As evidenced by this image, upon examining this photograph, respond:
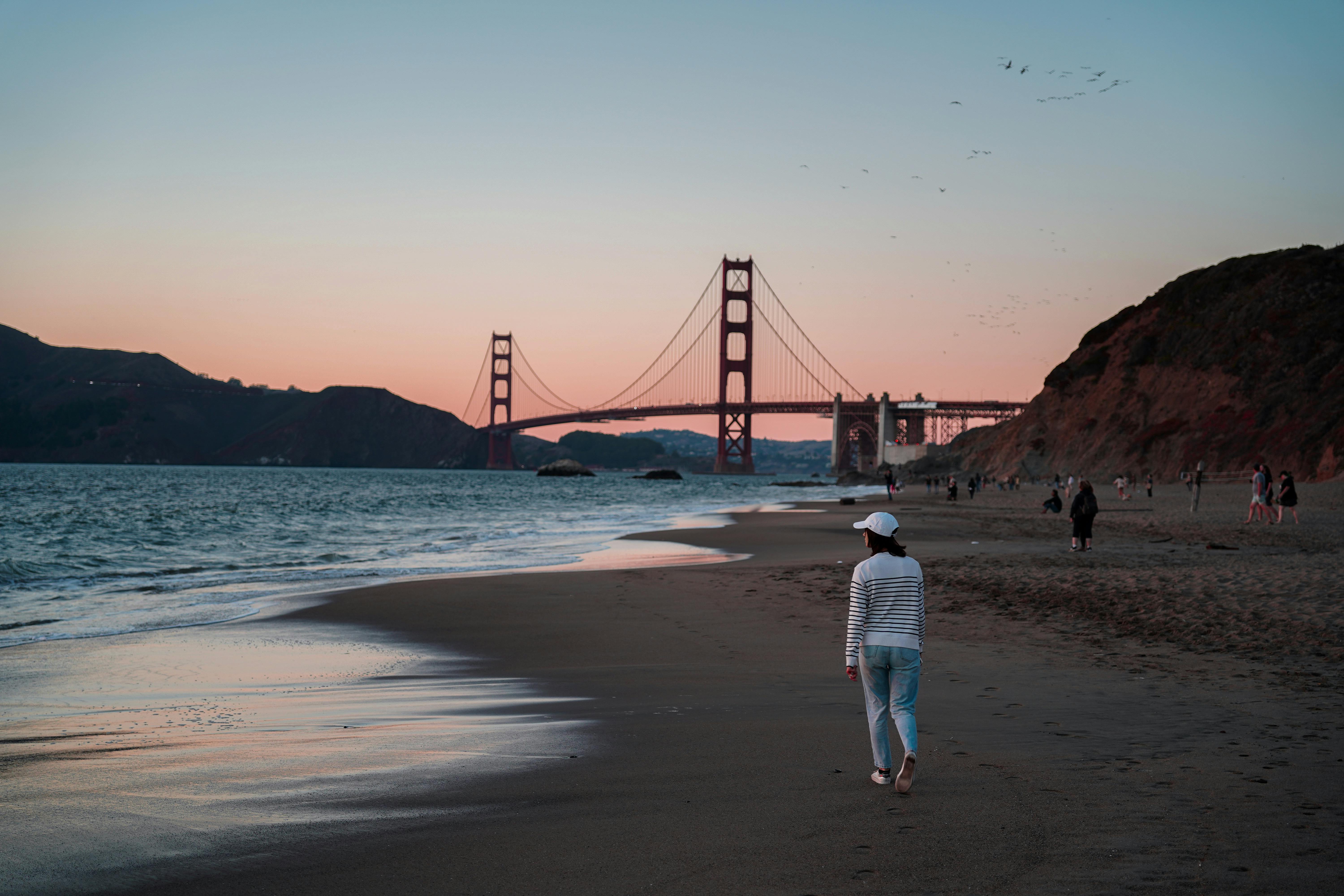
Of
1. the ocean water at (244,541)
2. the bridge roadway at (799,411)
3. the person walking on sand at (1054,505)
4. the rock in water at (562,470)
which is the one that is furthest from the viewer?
the rock in water at (562,470)

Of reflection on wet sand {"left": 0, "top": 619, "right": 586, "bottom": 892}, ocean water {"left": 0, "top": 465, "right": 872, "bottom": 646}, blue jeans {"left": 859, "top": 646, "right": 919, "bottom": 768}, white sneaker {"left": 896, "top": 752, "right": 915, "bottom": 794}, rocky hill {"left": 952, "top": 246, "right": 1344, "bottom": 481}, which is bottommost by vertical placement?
ocean water {"left": 0, "top": 465, "right": 872, "bottom": 646}

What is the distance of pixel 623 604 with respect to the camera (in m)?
11.7

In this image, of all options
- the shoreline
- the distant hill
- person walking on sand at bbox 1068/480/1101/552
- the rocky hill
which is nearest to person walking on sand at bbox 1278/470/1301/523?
person walking on sand at bbox 1068/480/1101/552

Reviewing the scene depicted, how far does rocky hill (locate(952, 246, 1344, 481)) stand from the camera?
162ft

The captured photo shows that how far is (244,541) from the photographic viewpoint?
2523 centimetres

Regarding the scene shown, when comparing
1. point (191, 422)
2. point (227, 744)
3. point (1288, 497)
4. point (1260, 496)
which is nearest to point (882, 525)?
point (227, 744)

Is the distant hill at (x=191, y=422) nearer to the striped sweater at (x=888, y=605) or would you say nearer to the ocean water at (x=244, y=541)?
the ocean water at (x=244, y=541)

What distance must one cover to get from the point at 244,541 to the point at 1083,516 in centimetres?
1961

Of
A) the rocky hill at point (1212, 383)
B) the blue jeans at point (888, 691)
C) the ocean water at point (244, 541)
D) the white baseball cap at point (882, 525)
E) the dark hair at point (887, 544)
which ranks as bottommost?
Answer: the ocean water at point (244, 541)

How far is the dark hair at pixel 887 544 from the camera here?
4656 millimetres

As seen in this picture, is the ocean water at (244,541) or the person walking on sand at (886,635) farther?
the ocean water at (244,541)

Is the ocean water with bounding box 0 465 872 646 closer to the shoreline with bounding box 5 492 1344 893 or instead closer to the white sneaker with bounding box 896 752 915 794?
the shoreline with bounding box 5 492 1344 893

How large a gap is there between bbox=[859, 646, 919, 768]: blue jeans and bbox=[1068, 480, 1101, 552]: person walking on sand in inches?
476

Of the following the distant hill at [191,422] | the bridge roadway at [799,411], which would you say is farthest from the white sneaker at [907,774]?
the distant hill at [191,422]
